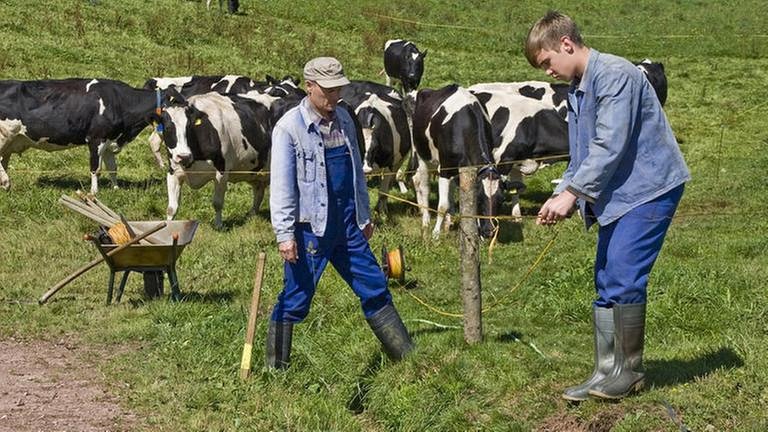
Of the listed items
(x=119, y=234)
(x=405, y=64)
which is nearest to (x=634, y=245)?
(x=119, y=234)

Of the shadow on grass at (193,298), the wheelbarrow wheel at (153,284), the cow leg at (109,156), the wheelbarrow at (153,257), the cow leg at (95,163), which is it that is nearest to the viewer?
the wheelbarrow at (153,257)

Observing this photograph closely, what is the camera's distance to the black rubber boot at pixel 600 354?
239 inches

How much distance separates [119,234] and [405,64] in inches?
634

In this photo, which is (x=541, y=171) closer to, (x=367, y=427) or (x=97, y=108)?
(x=97, y=108)

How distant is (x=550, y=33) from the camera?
18.1 feet

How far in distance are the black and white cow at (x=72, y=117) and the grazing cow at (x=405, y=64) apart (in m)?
9.00

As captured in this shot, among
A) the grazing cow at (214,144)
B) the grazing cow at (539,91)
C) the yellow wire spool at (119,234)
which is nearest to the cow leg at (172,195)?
the grazing cow at (214,144)

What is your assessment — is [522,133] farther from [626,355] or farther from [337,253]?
[626,355]

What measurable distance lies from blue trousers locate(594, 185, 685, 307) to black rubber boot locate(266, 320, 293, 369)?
240 cm

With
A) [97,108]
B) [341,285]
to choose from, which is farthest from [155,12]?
[341,285]

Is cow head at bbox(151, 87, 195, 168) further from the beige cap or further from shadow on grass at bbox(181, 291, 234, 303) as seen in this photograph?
the beige cap

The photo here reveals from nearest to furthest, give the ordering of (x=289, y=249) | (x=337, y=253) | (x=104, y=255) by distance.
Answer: (x=289, y=249) < (x=337, y=253) < (x=104, y=255)

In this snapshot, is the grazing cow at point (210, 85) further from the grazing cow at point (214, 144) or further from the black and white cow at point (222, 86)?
the grazing cow at point (214, 144)

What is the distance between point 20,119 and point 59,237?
440 centimetres
